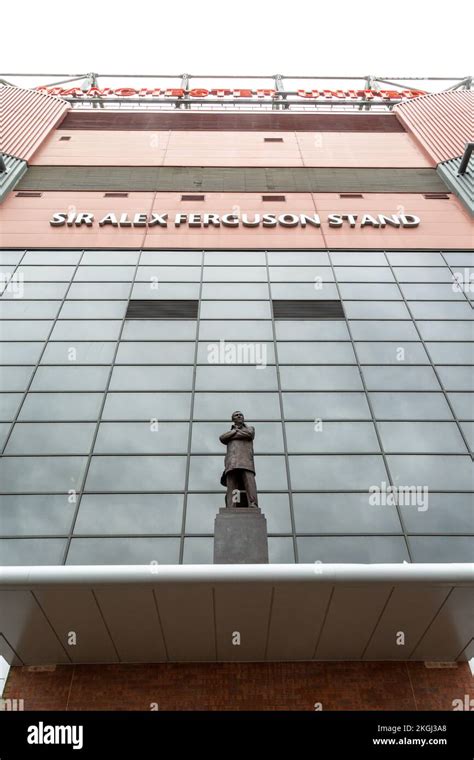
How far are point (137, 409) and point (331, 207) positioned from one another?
46.9 feet

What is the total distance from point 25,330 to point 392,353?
12.2 meters

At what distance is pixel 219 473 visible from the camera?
46.3ft

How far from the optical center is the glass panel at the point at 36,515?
12773 millimetres

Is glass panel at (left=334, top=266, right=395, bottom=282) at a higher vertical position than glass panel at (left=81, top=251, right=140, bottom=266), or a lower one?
lower

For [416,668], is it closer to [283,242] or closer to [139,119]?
[283,242]

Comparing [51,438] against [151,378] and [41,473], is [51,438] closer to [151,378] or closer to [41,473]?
[41,473]

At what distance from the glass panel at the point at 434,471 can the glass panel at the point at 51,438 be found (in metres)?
8.18

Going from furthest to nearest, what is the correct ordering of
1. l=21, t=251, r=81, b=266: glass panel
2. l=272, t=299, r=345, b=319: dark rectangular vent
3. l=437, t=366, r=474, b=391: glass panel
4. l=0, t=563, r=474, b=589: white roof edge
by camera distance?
l=21, t=251, r=81, b=266: glass panel
l=272, t=299, r=345, b=319: dark rectangular vent
l=437, t=366, r=474, b=391: glass panel
l=0, t=563, r=474, b=589: white roof edge

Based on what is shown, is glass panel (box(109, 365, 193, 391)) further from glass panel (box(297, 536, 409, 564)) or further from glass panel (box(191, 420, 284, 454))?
glass panel (box(297, 536, 409, 564))

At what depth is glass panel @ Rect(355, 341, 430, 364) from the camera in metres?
17.4

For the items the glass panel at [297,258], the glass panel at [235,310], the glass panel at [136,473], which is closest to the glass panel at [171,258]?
the glass panel at [235,310]

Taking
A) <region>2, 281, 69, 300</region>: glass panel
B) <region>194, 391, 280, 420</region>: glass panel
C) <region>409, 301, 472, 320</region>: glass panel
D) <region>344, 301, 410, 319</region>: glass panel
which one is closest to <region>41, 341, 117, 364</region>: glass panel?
<region>2, 281, 69, 300</region>: glass panel

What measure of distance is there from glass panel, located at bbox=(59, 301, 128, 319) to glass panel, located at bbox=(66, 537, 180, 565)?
29.1ft

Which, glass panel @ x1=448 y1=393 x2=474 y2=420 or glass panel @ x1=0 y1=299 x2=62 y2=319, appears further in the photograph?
glass panel @ x1=0 y1=299 x2=62 y2=319
